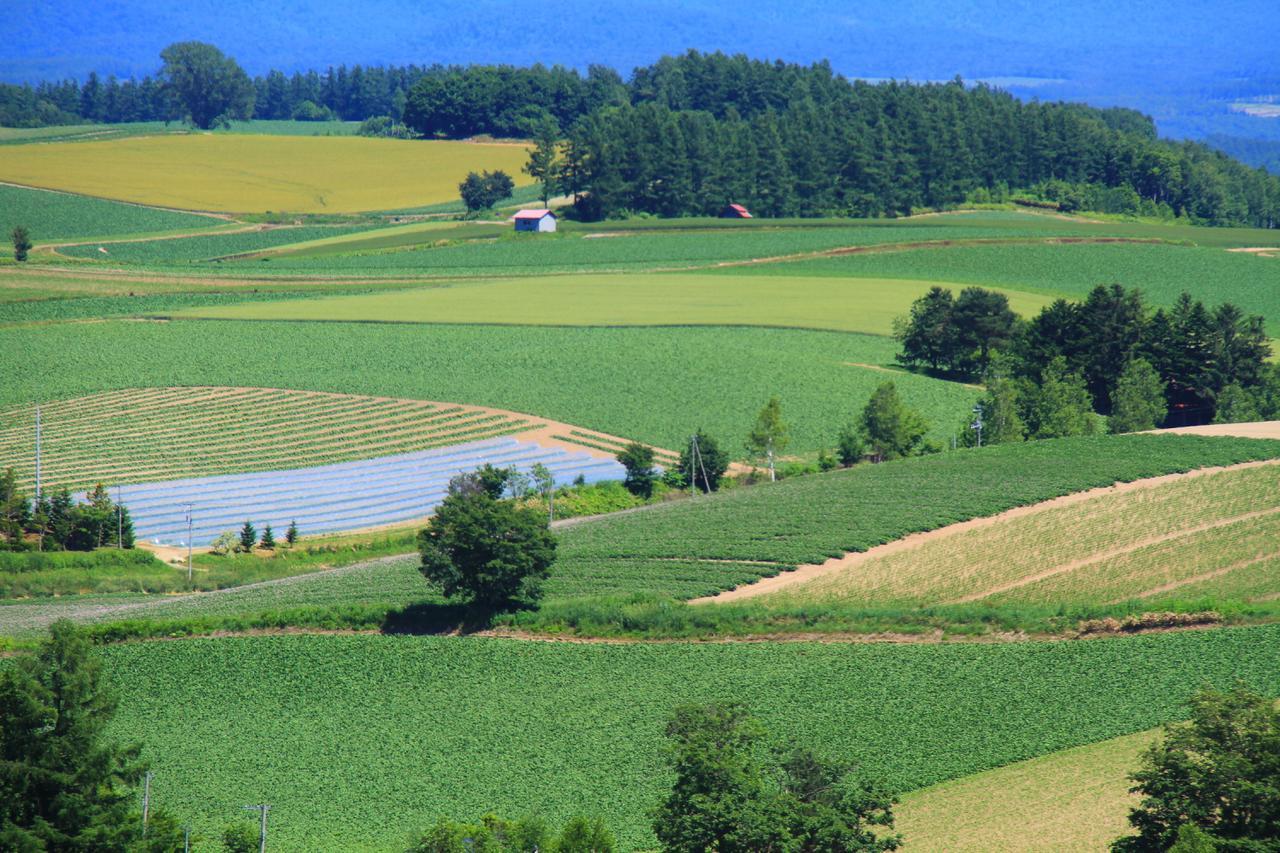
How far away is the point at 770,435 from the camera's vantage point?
83.4m

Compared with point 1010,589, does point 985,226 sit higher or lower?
higher

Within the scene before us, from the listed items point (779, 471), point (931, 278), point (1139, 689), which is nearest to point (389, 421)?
point (779, 471)

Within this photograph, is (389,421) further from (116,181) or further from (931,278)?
(116,181)

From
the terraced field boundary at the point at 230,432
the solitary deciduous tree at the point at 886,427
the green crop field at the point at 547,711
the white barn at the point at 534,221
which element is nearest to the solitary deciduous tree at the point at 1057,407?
the solitary deciduous tree at the point at 886,427

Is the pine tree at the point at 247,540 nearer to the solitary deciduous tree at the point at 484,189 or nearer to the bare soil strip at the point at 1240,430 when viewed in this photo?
the bare soil strip at the point at 1240,430

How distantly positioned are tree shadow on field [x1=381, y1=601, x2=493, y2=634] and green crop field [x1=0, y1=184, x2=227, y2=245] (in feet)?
375

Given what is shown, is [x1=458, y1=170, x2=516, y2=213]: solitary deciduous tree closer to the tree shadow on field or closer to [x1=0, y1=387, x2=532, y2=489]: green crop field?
[x1=0, y1=387, x2=532, y2=489]: green crop field

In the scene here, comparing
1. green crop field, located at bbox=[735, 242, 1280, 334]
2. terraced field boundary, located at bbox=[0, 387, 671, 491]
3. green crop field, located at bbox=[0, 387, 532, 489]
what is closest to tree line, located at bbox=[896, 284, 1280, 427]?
green crop field, located at bbox=[735, 242, 1280, 334]

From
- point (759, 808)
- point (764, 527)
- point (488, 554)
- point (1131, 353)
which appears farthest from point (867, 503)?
point (759, 808)

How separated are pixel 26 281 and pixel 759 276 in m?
57.0

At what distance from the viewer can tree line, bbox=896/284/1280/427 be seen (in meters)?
96.0

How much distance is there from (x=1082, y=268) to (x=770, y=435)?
213 feet

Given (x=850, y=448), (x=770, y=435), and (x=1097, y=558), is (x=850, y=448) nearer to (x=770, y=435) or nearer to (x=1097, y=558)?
(x=770, y=435)

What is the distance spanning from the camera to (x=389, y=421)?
90875mm
